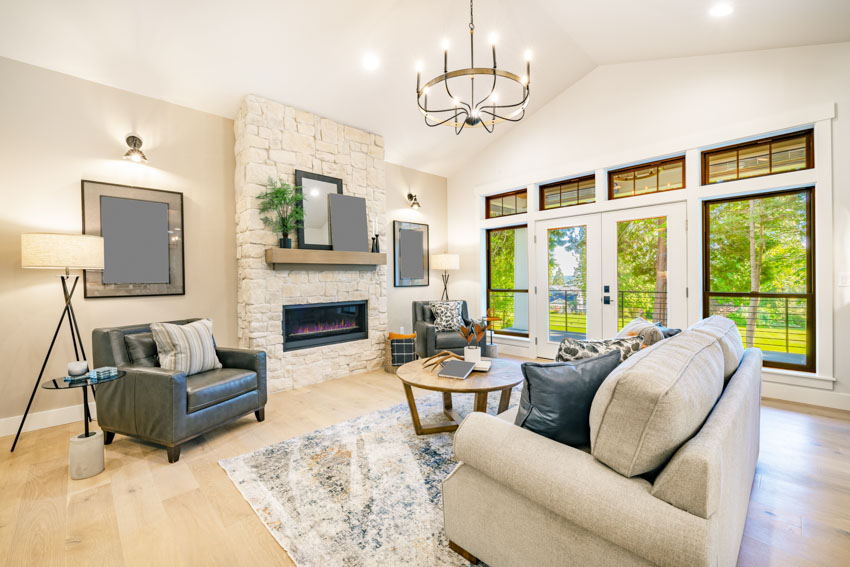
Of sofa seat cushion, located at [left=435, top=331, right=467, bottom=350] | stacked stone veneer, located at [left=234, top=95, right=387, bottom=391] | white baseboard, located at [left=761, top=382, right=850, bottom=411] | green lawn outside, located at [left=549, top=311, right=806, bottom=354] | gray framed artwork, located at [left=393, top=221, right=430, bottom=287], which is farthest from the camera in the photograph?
gray framed artwork, located at [left=393, top=221, right=430, bottom=287]

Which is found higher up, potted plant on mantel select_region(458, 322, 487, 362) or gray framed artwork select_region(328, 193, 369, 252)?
gray framed artwork select_region(328, 193, 369, 252)

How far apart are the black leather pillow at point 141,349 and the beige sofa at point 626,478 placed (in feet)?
8.27

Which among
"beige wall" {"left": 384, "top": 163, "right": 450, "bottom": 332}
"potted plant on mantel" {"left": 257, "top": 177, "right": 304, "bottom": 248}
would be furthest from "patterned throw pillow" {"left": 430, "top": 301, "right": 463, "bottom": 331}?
"potted plant on mantel" {"left": 257, "top": 177, "right": 304, "bottom": 248}

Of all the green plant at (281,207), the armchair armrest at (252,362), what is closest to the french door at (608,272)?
the green plant at (281,207)

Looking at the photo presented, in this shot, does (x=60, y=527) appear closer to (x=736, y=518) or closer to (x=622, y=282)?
(x=736, y=518)

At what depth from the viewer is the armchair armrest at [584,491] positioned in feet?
3.28

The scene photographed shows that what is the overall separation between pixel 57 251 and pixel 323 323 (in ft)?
7.93

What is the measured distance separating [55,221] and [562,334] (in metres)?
5.31

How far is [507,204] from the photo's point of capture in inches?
224

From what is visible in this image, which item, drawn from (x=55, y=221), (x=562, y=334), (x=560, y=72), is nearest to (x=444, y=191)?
(x=560, y=72)

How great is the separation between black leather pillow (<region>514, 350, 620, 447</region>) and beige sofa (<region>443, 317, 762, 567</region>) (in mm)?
71

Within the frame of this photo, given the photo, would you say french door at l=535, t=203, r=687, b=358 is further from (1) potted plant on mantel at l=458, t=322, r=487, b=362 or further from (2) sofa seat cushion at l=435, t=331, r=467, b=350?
(1) potted plant on mantel at l=458, t=322, r=487, b=362

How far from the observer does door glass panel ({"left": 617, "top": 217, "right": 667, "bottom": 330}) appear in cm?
421

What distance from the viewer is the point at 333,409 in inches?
135
